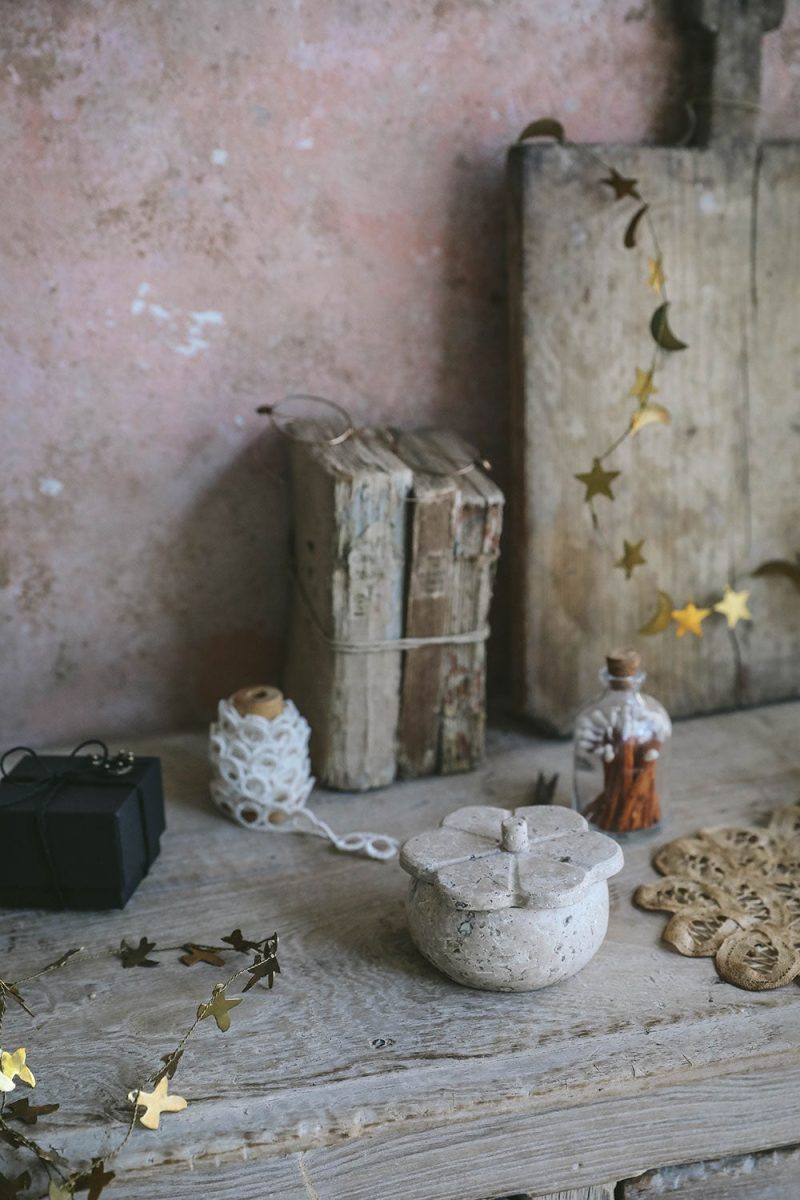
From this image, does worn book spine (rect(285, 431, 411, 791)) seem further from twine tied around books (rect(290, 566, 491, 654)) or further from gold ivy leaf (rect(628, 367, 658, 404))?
gold ivy leaf (rect(628, 367, 658, 404))

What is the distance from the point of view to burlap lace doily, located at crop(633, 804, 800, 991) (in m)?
0.90

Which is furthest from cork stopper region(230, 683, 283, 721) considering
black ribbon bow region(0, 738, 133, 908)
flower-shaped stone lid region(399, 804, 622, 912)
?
flower-shaped stone lid region(399, 804, 622, 912)

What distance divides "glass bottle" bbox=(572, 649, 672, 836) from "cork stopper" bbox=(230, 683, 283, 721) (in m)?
0.31

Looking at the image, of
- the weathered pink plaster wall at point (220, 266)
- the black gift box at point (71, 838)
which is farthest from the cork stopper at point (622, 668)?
the black gift box at point (71, 838)

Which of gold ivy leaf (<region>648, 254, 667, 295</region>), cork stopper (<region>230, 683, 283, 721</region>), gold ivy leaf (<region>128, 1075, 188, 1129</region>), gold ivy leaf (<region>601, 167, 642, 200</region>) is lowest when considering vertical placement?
gold ivy leaf (<region>128, 1075, 188, 1129</region>)

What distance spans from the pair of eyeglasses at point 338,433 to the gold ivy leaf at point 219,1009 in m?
0.56

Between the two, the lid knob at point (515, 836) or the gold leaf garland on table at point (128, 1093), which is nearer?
the gold leaf garland on table at point (128, 1093)

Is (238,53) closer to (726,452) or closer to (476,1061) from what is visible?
(726,452)

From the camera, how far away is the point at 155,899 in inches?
39.7

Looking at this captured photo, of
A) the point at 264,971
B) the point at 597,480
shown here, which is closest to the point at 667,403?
the point at 597,480

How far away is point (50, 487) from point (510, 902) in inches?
27.6

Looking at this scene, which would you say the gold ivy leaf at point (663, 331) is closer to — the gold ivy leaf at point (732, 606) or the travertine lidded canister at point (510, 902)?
the gold ivy leaf at point (732, 606)

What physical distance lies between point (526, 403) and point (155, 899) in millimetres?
654

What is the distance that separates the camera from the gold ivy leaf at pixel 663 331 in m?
1.24
